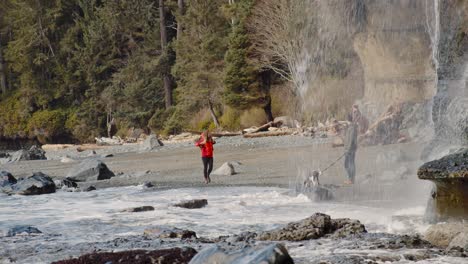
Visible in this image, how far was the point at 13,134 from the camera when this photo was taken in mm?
63781

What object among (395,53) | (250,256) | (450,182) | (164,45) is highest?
(164,45)

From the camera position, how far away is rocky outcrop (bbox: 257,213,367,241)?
10.5 m

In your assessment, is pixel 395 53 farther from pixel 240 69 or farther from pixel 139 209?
pixel 139 209

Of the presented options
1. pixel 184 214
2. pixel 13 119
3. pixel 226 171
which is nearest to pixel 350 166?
pixel 184 214

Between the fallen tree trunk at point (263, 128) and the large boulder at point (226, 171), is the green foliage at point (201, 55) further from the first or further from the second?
the large boulder at point (226, 171)

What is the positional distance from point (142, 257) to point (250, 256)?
2380 millimetres

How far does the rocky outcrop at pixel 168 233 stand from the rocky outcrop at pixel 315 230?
1252 mm

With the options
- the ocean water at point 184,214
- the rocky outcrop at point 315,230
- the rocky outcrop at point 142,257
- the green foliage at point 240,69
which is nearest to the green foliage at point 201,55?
the green foliage at point 240,69

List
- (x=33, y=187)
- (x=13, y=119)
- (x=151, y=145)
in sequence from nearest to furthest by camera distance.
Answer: (x=33, y=187) < (x=151, y=145) < (x=13, y=119)

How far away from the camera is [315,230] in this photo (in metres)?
10.5

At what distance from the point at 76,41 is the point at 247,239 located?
53340 millimetres

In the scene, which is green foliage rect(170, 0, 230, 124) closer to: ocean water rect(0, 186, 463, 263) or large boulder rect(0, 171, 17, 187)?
large boulder rect(0, 171, 17, 187)

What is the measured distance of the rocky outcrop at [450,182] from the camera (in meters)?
10.2

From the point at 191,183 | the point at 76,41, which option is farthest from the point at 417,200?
the point at 76,41
